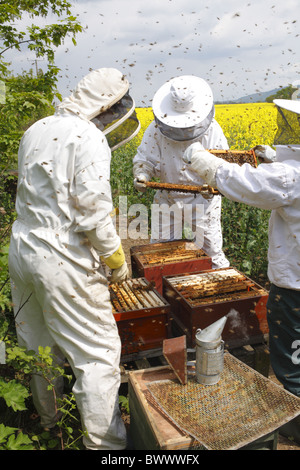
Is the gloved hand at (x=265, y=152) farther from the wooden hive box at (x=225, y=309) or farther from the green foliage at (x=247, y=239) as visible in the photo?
the green foliage at (x=247, y=239)

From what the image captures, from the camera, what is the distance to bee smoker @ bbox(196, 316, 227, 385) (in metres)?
2.36

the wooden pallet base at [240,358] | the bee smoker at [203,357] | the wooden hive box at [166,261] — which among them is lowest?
the wooden pallet base at [240,358]

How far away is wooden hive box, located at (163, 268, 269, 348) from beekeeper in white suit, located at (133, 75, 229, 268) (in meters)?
1.58

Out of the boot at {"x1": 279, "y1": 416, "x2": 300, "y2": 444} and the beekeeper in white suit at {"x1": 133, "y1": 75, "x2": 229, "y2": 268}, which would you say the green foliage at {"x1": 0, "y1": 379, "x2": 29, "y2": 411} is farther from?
the beekeeper in white suit at {"x1": 133, "y1": 75, "x2": 229, "y2": 268}

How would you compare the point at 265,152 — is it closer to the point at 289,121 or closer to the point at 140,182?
the point at 289,121

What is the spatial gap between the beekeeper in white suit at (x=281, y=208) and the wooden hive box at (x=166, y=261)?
1043 mm

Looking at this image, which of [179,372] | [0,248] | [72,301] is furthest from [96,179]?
[0,248]

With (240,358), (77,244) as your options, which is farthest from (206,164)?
(240,358)

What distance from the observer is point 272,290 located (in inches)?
117

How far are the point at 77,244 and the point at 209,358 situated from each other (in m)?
1.10

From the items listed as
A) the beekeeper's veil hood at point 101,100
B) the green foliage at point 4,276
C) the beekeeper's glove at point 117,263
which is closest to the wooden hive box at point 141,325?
the beekeeper's glove at point 117,263

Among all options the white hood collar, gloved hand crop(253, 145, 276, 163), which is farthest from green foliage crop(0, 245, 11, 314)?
gloved hand crop(253, 145, 276, 163)

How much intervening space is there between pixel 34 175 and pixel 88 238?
1.76 feet

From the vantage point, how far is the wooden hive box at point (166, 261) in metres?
3.81
